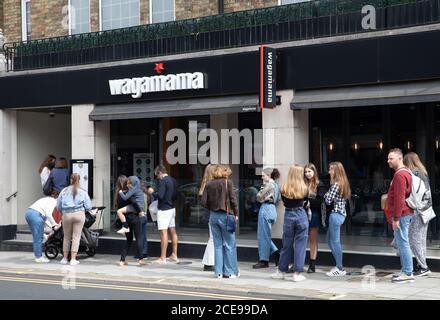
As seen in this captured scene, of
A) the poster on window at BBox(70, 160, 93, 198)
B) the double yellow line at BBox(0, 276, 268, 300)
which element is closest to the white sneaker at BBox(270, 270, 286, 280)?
the double yellow line at BBox(0, 276, 268, 300)

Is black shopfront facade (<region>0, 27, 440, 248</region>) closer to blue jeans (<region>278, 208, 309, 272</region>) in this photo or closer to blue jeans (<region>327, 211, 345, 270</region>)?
blue jeans (<region>327, 211, 345, 270</region>)

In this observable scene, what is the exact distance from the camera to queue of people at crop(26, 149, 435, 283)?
10.9 meters

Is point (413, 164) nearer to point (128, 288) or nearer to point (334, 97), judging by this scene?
point (334, 97)

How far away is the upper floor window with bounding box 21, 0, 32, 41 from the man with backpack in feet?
35.2

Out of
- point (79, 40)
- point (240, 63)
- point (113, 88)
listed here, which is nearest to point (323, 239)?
point (240, 63)

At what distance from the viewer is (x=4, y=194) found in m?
16.8

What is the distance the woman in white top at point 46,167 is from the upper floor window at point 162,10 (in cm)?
387

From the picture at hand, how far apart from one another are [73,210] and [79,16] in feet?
18.7

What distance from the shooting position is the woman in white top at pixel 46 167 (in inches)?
655

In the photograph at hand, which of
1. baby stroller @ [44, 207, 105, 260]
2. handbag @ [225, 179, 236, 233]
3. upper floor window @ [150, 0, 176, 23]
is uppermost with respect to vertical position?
upper floor window @ [150, 0, 176, 23]

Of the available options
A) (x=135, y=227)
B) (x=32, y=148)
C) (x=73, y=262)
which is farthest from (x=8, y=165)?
(x=135, y=227)

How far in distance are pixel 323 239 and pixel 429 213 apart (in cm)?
263

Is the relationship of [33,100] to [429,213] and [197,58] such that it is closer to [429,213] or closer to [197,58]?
[197,58]

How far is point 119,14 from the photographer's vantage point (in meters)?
16.8
